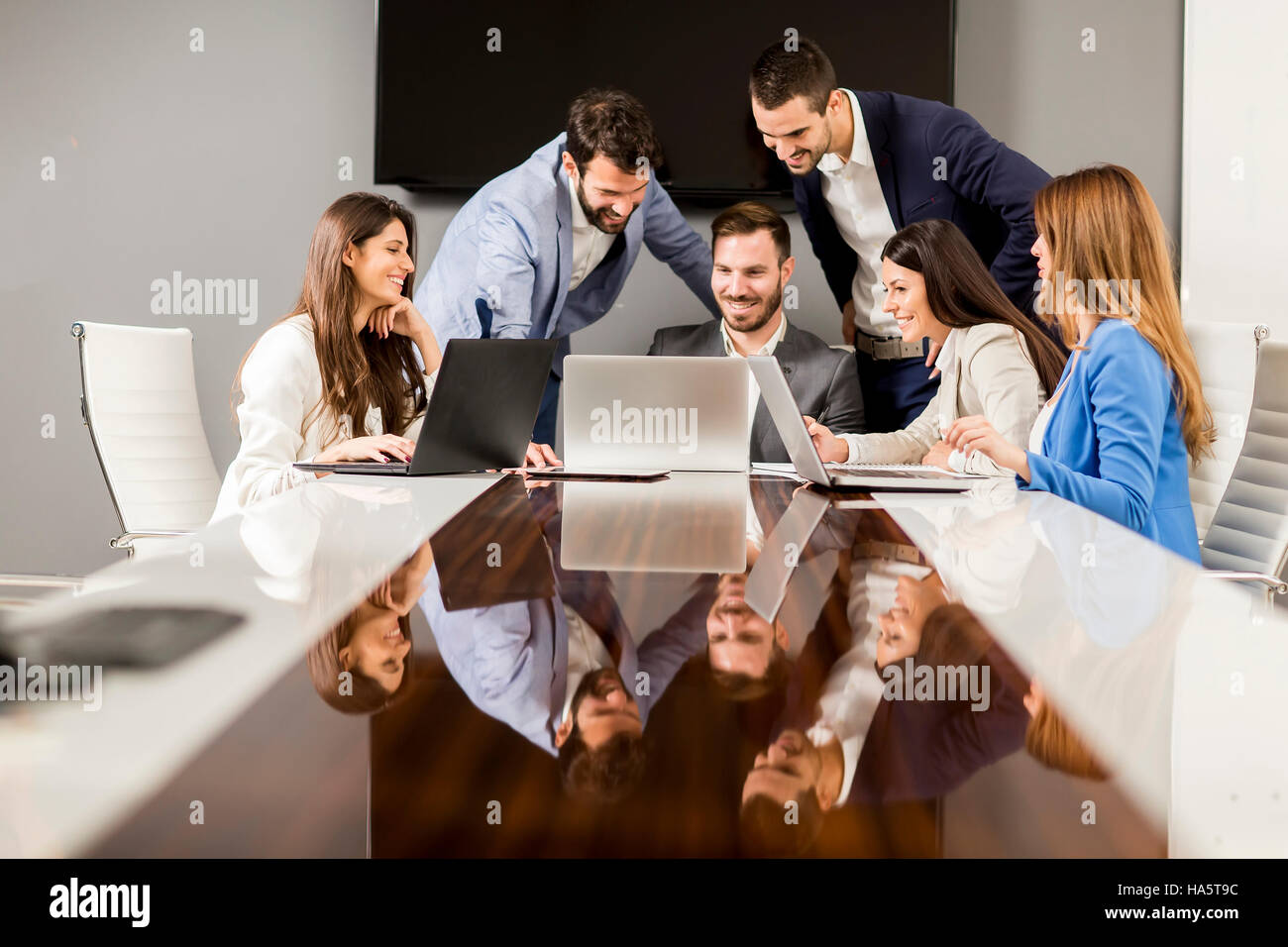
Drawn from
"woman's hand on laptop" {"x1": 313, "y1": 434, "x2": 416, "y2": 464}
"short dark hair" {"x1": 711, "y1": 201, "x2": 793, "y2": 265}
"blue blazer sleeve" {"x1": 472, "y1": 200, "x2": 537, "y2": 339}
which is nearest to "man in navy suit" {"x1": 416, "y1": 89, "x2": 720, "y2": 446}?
"blue blazer sleeve" {"x1": 472, "y1": 200, "x2": 537, "y2": 339}

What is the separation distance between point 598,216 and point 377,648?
2743 mm

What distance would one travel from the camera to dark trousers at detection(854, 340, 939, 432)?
3197 millimetres

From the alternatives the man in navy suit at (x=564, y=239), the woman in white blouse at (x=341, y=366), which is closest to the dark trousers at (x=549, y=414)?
the man in navy suit at (x=564, y=239)

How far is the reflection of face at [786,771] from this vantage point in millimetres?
450

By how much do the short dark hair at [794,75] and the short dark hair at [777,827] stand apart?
316 centimetres

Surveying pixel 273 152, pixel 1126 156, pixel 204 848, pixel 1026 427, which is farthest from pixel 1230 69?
pixel 204 848

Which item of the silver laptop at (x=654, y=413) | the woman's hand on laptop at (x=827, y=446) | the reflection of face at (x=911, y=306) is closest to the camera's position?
the silver laptop at (x=654, y=413)

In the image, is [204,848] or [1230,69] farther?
[1230,69]

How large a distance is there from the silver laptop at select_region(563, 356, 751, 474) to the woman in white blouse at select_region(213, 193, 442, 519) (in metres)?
0.37

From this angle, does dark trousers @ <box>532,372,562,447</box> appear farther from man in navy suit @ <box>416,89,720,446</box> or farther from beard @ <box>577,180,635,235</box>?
beard @ <box>577,180,635,235</box>

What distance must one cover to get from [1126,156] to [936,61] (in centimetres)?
75

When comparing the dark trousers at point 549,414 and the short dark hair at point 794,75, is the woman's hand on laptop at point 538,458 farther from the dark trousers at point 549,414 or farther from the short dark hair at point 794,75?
the short dark hair at point 794,75
